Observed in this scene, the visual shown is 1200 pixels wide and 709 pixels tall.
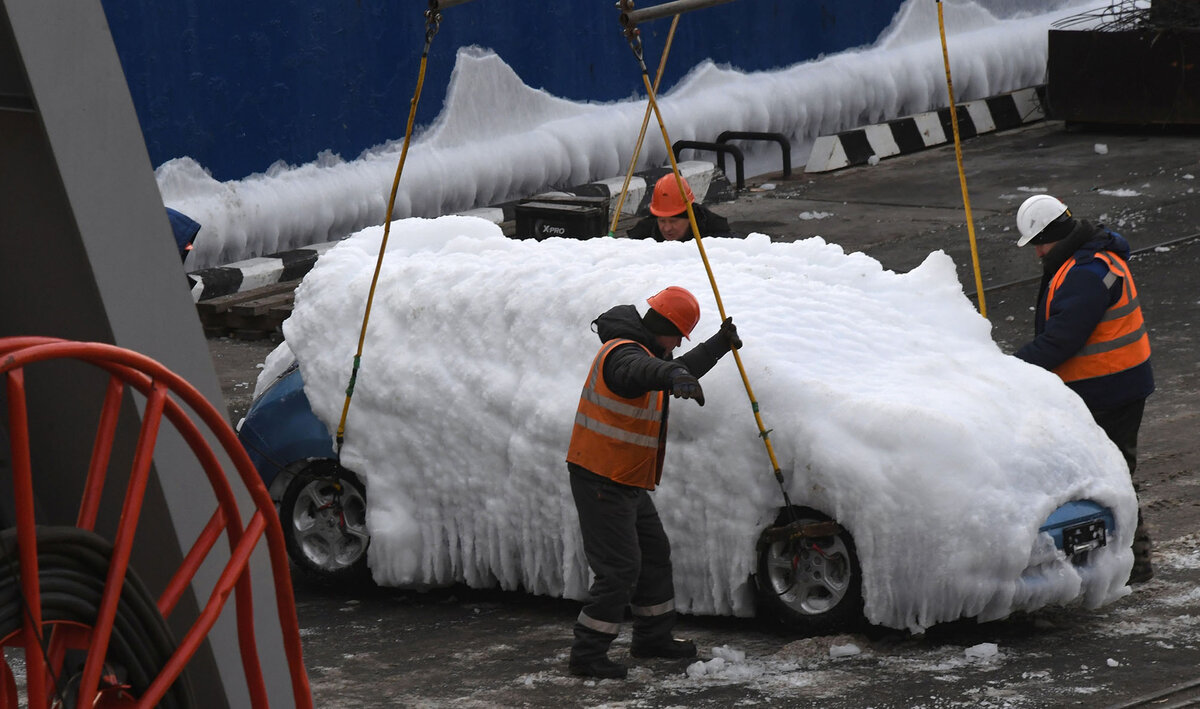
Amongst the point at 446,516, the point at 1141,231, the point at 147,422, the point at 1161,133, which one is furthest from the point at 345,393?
the point at 1161,133

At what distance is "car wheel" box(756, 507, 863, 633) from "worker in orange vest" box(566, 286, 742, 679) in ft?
1.35

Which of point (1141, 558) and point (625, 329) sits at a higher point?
point (625, 329)

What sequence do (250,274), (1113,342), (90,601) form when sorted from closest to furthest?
(90,601)
(1113,342)
(250,274)

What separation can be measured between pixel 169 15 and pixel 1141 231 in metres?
8.25

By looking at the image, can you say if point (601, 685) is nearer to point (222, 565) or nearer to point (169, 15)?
point (222, 565)

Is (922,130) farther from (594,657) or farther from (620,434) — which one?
(594,657)

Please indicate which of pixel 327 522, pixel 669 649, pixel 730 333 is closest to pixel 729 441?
pixel 730 333

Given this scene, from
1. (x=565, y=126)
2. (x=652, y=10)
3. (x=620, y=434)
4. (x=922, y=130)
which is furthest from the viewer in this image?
(x=922, y=130)

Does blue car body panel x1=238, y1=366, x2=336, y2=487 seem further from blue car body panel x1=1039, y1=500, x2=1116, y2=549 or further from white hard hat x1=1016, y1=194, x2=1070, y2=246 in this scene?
white hard hat x1=1016, y1=194, x2=1070, y2=246

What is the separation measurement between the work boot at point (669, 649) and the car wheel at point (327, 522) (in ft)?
4.94

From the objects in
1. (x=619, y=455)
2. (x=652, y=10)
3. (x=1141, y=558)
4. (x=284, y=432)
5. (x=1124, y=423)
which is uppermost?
(x=652, y=10)

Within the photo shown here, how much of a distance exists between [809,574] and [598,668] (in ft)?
2.90

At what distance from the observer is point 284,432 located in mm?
7320

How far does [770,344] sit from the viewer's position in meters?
6.50
